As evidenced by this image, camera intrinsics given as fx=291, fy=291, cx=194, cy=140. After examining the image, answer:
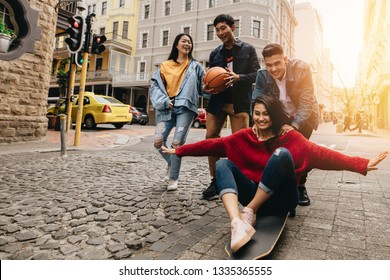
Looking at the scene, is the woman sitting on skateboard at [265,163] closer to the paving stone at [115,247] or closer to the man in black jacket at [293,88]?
the man in black jacket at [293,88]

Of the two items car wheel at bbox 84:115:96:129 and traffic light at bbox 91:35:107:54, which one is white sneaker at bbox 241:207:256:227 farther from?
car wheel at bbox 84:115:96:129

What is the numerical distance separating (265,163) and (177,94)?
4.75 feet

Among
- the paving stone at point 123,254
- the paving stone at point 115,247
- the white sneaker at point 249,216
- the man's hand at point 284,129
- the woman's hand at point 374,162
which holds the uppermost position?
the man's hand at point 284,129

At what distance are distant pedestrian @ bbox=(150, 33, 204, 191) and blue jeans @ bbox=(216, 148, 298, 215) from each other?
1229mm

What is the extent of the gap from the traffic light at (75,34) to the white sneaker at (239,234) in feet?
19.6

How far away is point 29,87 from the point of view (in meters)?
6.56

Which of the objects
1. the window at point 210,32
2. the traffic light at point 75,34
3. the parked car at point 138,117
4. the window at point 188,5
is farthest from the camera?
the window at point 188,5

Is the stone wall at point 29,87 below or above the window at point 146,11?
below

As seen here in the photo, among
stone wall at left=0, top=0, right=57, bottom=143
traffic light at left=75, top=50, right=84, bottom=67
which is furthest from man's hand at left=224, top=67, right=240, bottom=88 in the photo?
traffic light at left=75, top=50, right=84, bottom=67

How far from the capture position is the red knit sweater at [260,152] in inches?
68.6

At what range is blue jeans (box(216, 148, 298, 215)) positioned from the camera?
1.70 m

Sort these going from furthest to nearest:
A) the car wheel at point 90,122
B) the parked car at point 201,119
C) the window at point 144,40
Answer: the window at point 144,40 → the parked car at point 201,119 → the car wheel at point 90,122

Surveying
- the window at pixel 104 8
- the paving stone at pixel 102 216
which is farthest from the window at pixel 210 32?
the paving stone at pixel 102 216
